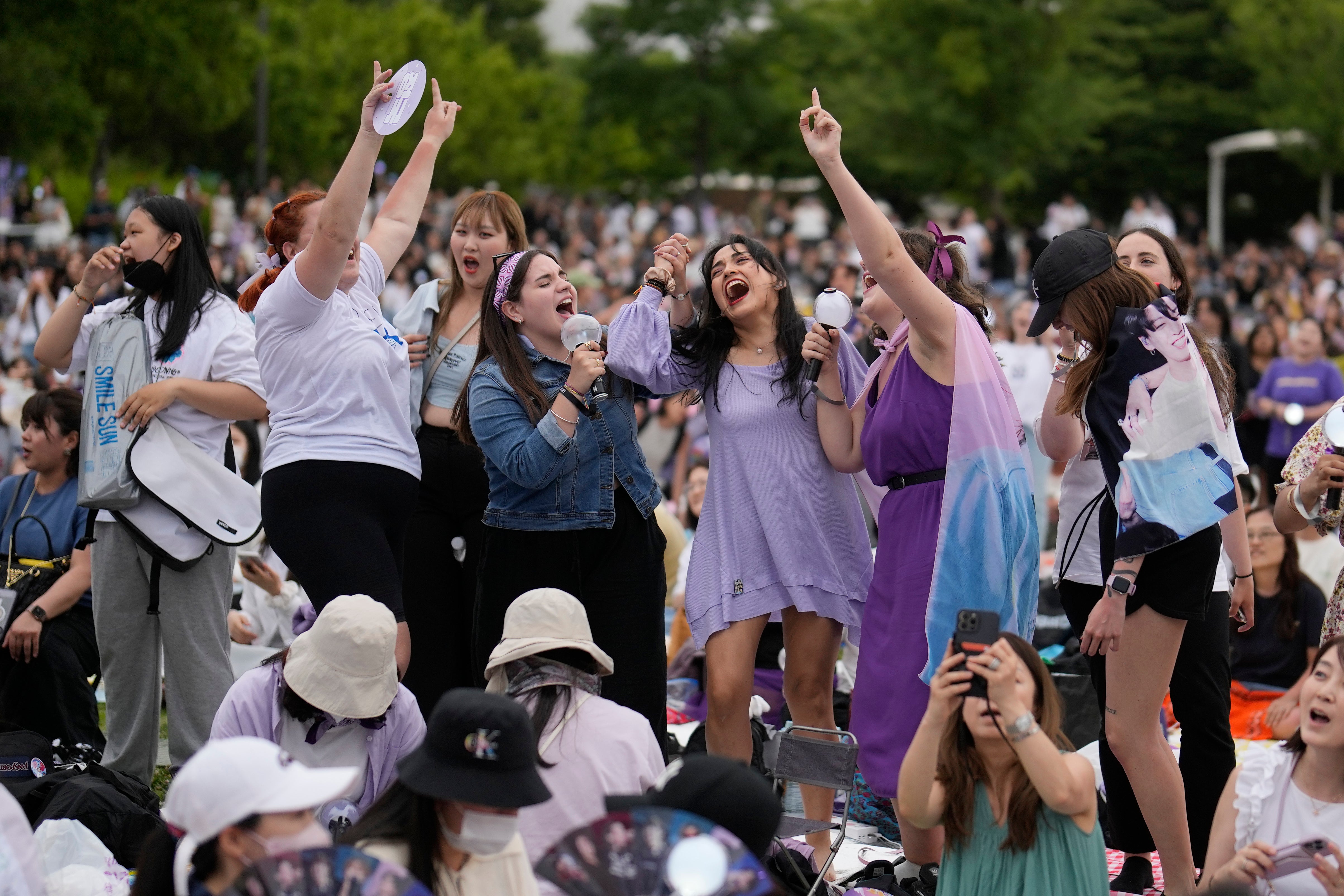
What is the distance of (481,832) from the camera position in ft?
9.08

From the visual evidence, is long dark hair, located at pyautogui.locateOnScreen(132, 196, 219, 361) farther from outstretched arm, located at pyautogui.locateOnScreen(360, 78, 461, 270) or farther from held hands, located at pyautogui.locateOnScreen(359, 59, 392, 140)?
held hands, located at pyautogui.locateOnScreen(359, 59, 392, 140)

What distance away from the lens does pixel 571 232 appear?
25.2 meters

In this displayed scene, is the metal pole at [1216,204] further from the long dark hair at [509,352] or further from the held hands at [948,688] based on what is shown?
the held hands at [948,688]

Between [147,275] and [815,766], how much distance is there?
8.46ft

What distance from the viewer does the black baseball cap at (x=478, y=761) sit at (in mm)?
2684

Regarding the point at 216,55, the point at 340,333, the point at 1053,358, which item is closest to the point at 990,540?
the point at 340,333

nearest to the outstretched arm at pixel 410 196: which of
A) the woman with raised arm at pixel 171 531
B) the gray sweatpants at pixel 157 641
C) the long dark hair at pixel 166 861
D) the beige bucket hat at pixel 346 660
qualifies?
the woman with raised arm at pixel 171 531

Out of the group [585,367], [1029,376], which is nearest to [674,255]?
[585,367]

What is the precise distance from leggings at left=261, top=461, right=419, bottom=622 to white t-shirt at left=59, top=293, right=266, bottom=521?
0.71 metres

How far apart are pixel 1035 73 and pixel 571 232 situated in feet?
49.9

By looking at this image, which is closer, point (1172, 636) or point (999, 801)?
point (999, 801)

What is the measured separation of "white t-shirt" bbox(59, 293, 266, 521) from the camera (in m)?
4.54

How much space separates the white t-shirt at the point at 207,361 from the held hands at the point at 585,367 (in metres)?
1.17

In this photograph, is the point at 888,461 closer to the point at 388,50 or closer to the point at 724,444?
the point at 724,444
